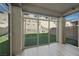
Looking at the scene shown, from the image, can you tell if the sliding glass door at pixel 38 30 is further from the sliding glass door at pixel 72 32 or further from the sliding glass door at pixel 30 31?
the sliding glass door at pixel 72 32

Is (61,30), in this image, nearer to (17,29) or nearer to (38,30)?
(38,30)

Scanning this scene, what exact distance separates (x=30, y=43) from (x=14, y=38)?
138cm

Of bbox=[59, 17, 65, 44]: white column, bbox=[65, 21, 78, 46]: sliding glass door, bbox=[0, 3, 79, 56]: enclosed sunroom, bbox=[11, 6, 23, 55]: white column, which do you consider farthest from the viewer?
bbox=[59, 17, 65, 44]: white column

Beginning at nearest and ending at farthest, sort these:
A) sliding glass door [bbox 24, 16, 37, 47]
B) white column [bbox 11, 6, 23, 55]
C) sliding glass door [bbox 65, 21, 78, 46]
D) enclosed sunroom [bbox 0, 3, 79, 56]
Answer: enclosed sunroom [bbox 0, 3, 79, 56] → white column [bbox 11, 6, 23, 55] → sliding glass door [bbox 24, 16, 37, 47] → sliding glass door [bbox 65, 21, 78, 46]

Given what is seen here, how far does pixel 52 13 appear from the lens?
6.20 meters

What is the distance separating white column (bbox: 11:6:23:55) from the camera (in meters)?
5.22

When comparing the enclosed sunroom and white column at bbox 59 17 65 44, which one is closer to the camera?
the enclosed sunroom

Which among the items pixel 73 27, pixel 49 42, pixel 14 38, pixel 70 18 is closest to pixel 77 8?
pixel 70 18

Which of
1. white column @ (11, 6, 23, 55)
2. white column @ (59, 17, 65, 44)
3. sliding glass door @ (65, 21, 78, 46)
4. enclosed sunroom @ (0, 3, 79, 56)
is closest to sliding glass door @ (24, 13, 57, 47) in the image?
enclosed sunroom @ (0, 3, 79, 56)

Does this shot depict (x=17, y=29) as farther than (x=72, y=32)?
No

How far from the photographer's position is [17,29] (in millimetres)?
5395

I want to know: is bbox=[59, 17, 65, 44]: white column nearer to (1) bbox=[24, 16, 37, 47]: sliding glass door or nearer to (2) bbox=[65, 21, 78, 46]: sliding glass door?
(2) bbox=[65, 21, 78, 46]: sliding glass door

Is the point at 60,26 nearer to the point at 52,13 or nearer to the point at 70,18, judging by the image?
the point at 70,18

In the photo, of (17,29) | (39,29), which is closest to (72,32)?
(39,29)
